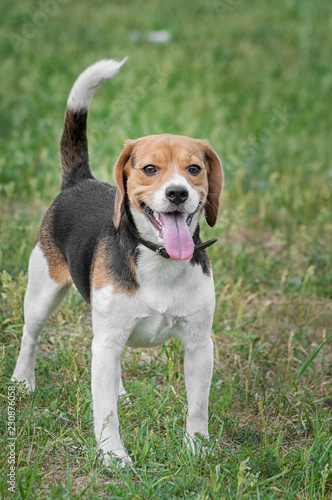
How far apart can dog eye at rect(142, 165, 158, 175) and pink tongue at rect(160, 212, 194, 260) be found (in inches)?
9.1

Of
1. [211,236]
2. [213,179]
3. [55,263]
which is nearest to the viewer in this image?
[213,179]

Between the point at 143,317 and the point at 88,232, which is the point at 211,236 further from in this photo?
the point at 143,317

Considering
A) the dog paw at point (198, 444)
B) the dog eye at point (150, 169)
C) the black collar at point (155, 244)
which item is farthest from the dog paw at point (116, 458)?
the dog eye at point (150, 169)

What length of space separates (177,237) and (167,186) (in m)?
0.27

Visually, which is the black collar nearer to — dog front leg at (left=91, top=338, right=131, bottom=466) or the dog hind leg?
dog front leg at (left=91, top=338, right=131, bottom=466)

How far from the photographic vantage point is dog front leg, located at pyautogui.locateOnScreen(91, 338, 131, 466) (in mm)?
3248

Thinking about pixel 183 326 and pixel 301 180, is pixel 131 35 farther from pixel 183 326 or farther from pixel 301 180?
pixel 183 326

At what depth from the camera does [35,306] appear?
3.94 metres

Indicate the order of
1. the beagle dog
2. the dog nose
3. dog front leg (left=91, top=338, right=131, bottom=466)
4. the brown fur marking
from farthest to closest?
1. the brown fur marking
2. dog front leg (left=91, top=338, right=131, bottom=466)
3. the beagle dog
4. the dog nose

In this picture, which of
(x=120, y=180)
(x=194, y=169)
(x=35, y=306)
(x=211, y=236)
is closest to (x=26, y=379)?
(x=35, y=306)

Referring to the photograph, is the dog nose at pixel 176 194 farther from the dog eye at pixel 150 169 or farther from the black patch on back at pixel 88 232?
the black patch on back at pixel 88 232

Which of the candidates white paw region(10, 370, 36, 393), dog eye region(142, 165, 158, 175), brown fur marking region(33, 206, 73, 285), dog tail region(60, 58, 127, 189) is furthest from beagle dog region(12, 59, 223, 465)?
white paw region(10, 370, 36, 393)

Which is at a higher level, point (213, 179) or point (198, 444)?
point (213, 179)

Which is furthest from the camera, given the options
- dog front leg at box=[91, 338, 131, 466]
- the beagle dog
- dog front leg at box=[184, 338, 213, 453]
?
dog front leg at box=[184, 338, 213, 453]
